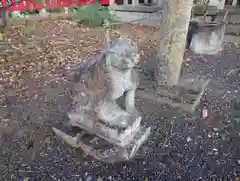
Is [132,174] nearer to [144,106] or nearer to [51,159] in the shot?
[51,159]

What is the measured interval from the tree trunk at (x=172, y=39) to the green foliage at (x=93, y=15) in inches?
123

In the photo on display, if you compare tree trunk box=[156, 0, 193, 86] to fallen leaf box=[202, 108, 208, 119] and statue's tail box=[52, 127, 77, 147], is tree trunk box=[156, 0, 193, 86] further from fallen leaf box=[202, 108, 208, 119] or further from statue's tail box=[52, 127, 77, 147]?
statue's tail box=[52, 127, 77, 147]

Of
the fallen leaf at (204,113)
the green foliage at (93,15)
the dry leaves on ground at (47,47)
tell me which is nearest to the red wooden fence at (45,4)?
the dry leaves on ground at (47,47)

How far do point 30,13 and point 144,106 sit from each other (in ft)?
15.6

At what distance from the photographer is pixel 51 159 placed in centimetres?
262

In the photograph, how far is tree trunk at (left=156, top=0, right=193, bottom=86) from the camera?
10.7 feet

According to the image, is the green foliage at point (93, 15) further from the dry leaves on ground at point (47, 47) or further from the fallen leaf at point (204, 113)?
the fallen leaf at point (204, 113)

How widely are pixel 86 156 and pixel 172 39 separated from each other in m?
1.80

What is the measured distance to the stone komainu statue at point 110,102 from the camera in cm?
209

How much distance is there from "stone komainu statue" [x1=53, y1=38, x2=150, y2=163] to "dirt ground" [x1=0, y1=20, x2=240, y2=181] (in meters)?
0.14

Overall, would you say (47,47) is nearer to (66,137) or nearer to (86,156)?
(66,137)

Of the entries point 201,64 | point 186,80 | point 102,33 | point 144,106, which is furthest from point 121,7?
point 144,106

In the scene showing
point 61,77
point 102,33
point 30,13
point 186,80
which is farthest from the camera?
point 30,13

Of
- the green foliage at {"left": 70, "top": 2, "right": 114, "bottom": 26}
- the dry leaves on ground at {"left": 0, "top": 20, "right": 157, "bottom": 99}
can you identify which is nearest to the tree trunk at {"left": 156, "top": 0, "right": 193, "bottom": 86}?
the dry leaves on ground at {"left": 0, "top": 20, "right": 157, "bottom": 99}
